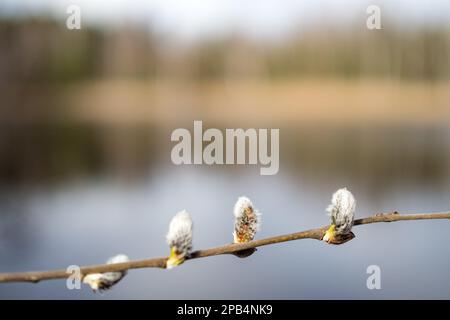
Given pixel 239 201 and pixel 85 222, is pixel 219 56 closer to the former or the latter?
pixel 85 222

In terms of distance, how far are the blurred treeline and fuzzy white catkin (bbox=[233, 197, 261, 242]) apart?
46.7ft

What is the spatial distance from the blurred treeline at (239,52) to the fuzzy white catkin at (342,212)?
14.3 m

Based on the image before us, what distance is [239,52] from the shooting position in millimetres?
18391

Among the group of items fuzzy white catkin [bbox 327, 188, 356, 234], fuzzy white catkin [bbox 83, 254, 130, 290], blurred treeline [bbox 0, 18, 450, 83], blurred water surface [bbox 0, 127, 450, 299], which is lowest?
blurred water surface [bbox 0, 127, 450, 299]

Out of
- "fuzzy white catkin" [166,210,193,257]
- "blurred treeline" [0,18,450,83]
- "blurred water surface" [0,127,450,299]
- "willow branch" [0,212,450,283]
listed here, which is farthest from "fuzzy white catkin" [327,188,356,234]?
"blurred treeline" [0,18,450,83]

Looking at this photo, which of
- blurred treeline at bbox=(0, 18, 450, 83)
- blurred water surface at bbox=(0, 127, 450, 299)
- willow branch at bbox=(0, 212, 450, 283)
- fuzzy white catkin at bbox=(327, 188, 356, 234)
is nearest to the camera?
willow branch at bbox=(0, 212, 450, 283)

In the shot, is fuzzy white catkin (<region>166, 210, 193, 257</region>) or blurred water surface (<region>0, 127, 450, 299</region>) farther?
blurred water surface (<region>0, 127, 450, 299</region>)

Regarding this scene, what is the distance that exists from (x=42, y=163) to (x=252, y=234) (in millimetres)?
8992

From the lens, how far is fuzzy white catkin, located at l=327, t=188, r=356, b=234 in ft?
1.73

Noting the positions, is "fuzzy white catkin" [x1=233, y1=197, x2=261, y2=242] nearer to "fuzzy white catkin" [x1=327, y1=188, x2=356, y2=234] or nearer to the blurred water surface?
"fuzzy white catkin" [x1=327, y1=188, x2=356, y2=234]

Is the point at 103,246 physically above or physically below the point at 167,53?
below
